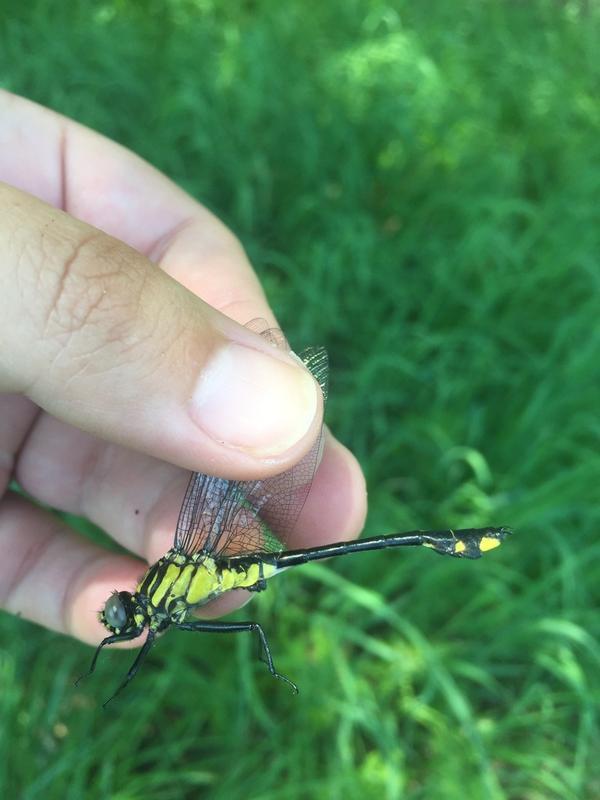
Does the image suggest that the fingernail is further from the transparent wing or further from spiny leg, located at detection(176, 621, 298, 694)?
spiny leg, located at detection(176, 621, 298, 694)

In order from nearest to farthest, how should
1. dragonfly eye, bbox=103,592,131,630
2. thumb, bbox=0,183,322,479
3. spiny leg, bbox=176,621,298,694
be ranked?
1. thumb, bbox=0,183,322,479
2. dragonfly eye, bbox=103,592,131,630
3. spiny leg, bbox=176,621,298,694

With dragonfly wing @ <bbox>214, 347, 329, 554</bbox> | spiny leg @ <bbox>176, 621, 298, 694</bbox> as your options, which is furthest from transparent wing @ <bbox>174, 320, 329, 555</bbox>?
spiny leg @ <bbox>176, 621, 298, 694</bbox>

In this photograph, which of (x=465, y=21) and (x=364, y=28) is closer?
(x=364, y=28)

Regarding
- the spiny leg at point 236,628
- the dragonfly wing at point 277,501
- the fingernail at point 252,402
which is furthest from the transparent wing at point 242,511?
the fingernail at point 252,402

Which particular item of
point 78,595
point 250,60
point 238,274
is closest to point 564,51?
point 250,60

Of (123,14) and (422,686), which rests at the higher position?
(123,14)

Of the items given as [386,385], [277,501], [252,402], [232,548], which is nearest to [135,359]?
[252,402]

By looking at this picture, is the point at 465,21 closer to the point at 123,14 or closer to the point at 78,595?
the point at 123,14

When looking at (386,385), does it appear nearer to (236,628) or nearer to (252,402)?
(236,628)
